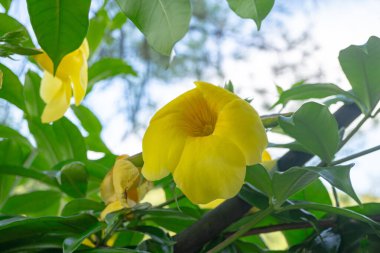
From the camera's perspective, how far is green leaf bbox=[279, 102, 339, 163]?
357mm

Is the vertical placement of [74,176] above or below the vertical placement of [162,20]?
below

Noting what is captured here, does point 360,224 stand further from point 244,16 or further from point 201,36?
point 201,36

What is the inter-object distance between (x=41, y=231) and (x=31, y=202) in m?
0.19

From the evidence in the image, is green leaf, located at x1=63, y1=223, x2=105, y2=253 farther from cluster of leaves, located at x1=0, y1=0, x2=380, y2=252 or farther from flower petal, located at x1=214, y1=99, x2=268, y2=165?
flower petal, located at x1=214, y1=99, x2=268, y2=165

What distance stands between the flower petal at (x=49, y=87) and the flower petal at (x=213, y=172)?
19 centimetres

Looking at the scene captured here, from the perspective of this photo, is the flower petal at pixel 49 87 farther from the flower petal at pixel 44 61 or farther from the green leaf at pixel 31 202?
the green leaf at pixel 31 202

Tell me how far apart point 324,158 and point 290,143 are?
4cm

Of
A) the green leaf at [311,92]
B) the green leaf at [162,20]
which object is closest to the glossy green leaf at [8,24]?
the green leaf at [162,20]

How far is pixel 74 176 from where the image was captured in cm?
46

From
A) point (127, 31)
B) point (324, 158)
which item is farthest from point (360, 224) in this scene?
point (127, 31)

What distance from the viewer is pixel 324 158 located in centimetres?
38

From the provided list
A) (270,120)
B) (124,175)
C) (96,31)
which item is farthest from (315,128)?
(96,31)

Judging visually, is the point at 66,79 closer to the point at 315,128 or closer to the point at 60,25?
the point at 60,25

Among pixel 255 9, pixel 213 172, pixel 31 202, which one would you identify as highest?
pixel 255 9
